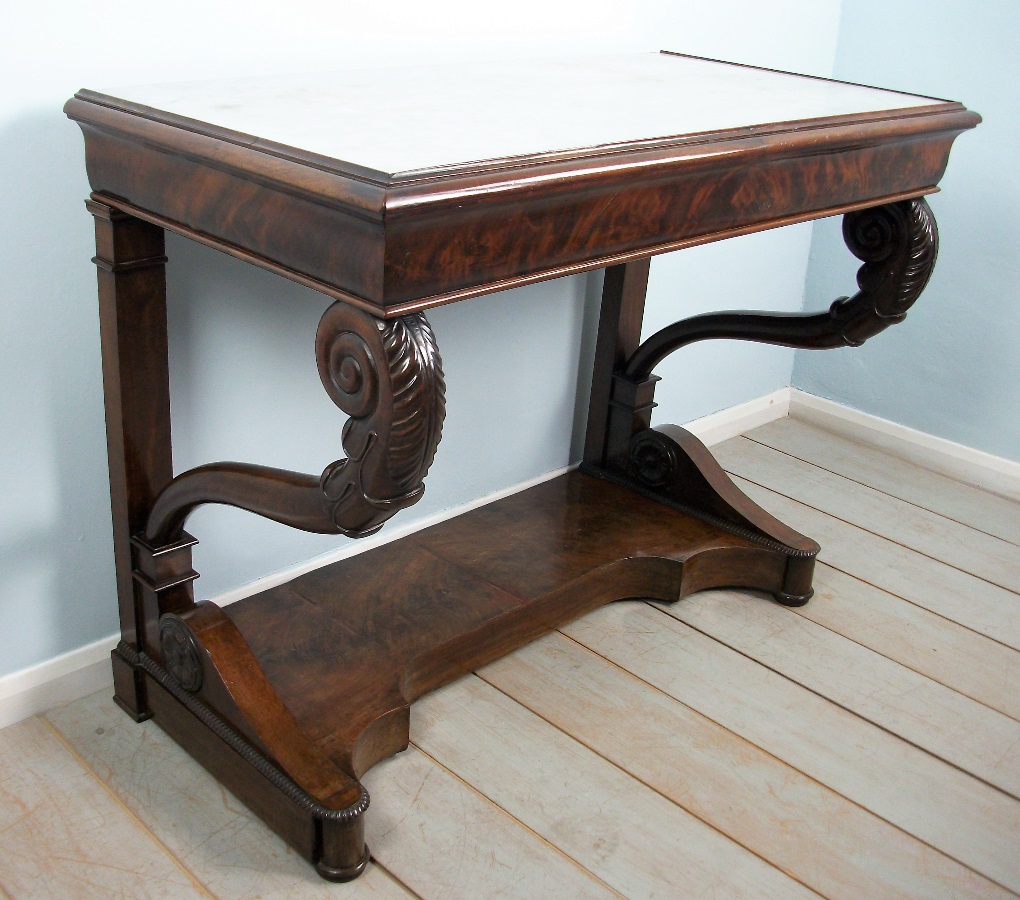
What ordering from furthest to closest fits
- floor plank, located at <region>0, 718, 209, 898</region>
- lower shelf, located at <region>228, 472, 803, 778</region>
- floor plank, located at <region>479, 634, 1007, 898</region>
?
1. lower shelf, located at <region>228, 472, 803, 778</region>
2. floor plank, located at <region>479, 634, 1007, 898</region>
3. floor plank, located at <region>0, 718, 209, 898</region>

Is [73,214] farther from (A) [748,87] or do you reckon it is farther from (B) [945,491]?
(B) [945,491]

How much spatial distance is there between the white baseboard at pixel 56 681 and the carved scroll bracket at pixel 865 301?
3.58ft

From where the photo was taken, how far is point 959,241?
2594mm

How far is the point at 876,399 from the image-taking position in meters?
2.84

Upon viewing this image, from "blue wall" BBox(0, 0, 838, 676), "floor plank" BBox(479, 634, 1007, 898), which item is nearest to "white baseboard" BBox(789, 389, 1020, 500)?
"blue wall" BBox(0, 0, 838, 676)

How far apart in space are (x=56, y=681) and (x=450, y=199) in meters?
1.02

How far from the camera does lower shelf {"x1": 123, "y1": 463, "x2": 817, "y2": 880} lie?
1.46 meters

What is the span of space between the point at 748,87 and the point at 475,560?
0.86 metres

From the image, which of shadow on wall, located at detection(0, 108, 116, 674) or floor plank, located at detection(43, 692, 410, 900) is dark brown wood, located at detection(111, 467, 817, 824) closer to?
floor plank, located at detection(43, 692, 410, 900)

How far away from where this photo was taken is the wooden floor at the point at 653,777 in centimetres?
144

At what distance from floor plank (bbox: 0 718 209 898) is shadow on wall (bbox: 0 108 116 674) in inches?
6.3

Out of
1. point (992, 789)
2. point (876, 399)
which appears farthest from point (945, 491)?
point (992, 789)

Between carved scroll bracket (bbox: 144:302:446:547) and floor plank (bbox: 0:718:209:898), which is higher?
carved scroll bracket (bbox: 144:302:446:547)

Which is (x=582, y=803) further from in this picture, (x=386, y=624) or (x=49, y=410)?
(x=49, y=410)
